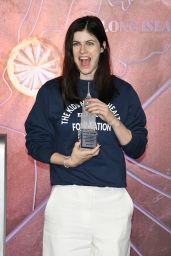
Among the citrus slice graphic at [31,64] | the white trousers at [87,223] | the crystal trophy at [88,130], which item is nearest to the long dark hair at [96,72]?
the crystal trophy at [88,130]

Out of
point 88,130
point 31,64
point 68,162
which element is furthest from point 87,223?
point 31,64

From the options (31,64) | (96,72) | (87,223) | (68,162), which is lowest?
(87,223)

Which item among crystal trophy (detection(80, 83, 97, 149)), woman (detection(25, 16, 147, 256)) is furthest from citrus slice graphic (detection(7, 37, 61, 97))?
crystal trophy (detection(80, 83, 97, 149))

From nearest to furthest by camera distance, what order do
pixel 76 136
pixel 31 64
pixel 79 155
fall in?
pixel 79 155 → pixel 76 136 → pixel 31 64

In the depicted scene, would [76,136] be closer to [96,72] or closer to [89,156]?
[89,156]

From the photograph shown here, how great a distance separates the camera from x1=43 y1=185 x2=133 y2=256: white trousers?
1.68 meters

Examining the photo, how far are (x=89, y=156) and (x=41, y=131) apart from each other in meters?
0.23

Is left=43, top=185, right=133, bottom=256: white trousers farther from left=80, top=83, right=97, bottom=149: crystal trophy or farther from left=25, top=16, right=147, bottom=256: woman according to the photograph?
left=80, top=83, right=97, bottom=149: crystal trophy

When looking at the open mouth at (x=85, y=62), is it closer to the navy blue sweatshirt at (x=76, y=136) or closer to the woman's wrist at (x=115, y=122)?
the navy blue sweatshirt at (x=76, y=136)

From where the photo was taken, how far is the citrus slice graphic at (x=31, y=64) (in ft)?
8.04

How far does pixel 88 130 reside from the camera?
160 centimetres

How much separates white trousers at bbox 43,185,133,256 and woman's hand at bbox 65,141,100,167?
0.11m

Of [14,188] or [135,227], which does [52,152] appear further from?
Answer: [135,227]

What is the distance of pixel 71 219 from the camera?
1681 millimetres
